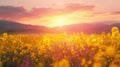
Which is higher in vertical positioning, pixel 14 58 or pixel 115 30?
pixel 115 30

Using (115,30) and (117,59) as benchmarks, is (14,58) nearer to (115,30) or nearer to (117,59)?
(115,30)

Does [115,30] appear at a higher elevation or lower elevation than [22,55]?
higher

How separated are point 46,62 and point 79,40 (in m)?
3.09

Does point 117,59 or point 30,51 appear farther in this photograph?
point 30,51

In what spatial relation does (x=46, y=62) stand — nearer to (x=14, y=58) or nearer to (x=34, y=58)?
(x=34, y=58)

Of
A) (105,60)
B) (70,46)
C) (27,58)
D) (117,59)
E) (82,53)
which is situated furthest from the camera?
(70,46)

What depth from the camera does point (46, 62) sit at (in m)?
12.2

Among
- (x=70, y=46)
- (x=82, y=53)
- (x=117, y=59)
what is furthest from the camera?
(x=70, y=46)

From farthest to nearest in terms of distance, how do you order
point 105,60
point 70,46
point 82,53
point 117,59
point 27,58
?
point 70,46 < point 27,58 < point 82,53 < point 105,60 < point 117,59

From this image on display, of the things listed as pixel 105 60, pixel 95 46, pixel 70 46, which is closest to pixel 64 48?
pixel 70 46

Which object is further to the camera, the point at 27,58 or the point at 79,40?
the point at 79,40

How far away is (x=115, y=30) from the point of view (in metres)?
12.5

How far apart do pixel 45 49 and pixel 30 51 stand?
0.69 metres

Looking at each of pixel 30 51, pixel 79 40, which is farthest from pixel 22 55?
pixel 79 40
